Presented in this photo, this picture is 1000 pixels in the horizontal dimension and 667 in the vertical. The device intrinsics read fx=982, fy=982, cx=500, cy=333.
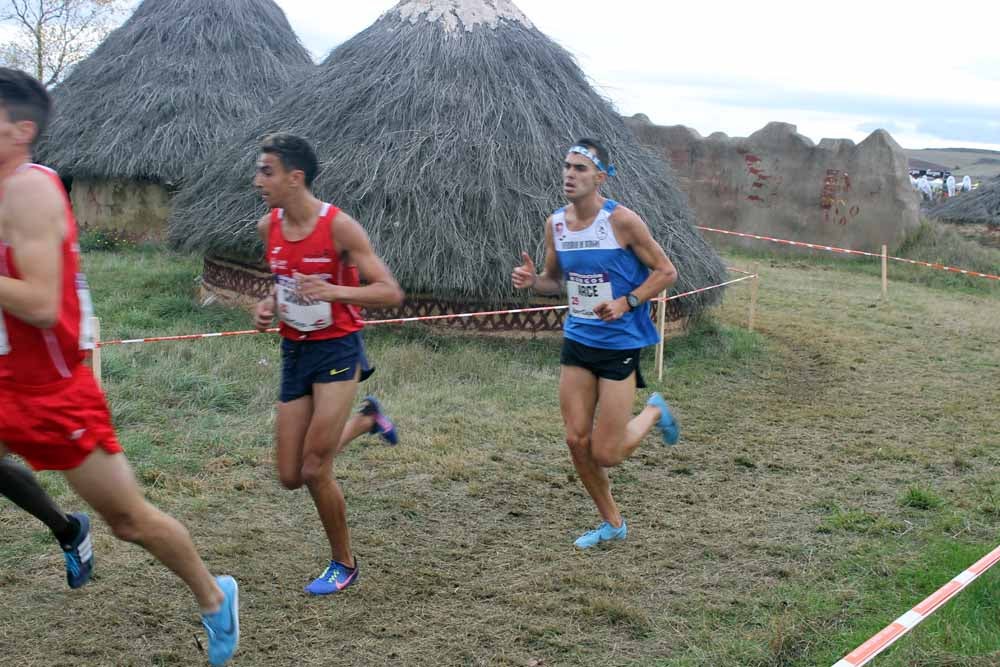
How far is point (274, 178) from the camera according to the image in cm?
386

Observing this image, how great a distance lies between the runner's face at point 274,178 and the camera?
386 centimetres

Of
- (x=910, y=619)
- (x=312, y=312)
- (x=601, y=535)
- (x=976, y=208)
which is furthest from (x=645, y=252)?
(x=976, y=208)

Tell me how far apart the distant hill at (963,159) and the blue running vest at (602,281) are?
73.1 meters

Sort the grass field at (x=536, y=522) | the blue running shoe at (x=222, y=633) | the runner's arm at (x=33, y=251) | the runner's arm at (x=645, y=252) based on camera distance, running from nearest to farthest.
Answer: the runner's arm at (x=33, y=251), the blue running shoe at (x=222, y=633), the grass field at (x=536, y=522), the runner's arm at (x=645, y=252)

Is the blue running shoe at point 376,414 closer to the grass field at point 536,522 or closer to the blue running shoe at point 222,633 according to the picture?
the grass field at point 536,522

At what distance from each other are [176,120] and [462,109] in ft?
24.6

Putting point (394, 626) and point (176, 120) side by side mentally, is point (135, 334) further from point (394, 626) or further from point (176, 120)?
point (176, 120)

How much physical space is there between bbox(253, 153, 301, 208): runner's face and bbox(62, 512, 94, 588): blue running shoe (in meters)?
1.45

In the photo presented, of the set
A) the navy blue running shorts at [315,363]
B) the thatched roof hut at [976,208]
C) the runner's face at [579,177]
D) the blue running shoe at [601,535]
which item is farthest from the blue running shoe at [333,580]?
the thatched roof hut at [976,208]

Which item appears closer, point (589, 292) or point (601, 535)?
point (589, 292)

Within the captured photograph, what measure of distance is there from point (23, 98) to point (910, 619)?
3.19 meters

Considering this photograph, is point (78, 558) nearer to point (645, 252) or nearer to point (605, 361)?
point (605, 361)

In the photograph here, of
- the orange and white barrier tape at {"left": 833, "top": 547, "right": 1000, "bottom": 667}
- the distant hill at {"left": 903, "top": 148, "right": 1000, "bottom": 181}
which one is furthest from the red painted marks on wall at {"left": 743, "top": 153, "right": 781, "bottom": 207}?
the distant hill at {"left": 903, "top": 148, "right": 1000, "bottom": 181}

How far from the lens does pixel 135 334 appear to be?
9148mm
